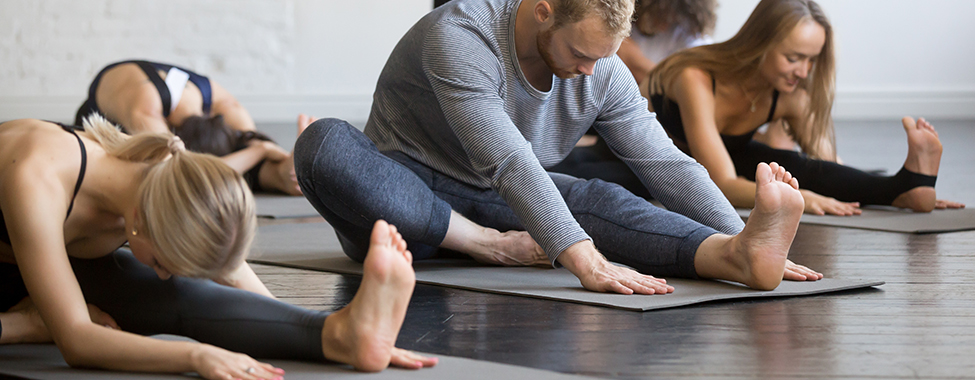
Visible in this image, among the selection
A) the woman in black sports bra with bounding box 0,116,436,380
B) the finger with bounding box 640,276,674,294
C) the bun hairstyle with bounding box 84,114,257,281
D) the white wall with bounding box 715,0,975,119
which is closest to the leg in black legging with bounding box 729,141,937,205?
the finger with bounding box 640,276,674,294

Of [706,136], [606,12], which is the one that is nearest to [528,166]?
[606,12]

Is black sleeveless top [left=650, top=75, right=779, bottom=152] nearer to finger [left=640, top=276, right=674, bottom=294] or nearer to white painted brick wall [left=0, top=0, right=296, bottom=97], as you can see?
finger [left=640, top=276, right=674, bottom=294]

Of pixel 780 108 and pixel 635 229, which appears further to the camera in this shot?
pixel 780 108

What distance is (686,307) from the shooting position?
1368 millimetres

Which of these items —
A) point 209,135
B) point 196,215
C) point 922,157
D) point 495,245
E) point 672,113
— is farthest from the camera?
point 209,135

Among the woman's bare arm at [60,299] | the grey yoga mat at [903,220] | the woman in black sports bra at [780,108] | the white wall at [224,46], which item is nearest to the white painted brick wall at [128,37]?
the white wall at [224,46]

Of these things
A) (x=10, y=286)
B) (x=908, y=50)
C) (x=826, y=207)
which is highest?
(x=10, y=286)

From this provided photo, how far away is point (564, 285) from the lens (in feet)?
5.01

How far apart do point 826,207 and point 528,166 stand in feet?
4.40

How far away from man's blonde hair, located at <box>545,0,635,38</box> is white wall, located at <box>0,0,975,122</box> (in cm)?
451

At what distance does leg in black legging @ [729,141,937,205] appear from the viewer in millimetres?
2500

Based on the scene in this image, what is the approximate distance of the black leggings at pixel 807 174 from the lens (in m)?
2.52

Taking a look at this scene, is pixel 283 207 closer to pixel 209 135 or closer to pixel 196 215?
pixel 209 135

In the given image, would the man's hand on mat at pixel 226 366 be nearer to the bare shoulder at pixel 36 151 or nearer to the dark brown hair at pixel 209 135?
the bare shoulder at pixel 36 151
